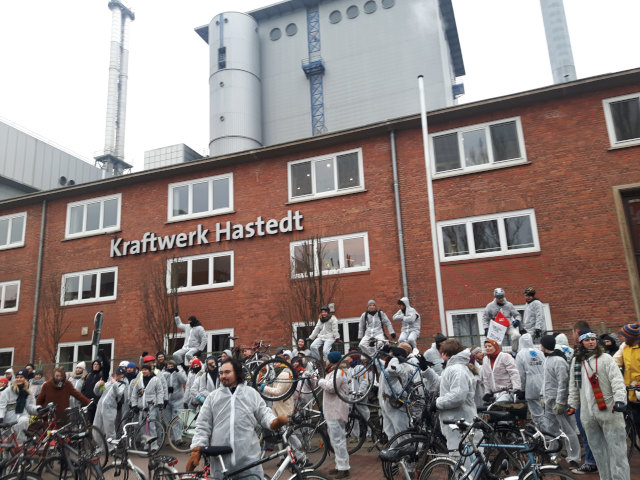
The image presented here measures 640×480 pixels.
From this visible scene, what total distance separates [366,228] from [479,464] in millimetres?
12570

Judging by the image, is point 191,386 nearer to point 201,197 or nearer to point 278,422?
point 278,422

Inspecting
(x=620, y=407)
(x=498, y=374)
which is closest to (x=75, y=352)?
(x=498, y=374)

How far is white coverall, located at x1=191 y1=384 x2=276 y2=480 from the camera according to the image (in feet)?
16.8

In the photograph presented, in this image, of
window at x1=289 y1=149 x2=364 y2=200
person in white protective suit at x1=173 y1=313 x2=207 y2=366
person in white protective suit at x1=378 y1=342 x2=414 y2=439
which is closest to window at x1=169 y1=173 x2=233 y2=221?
window at x1=289 y1=149 x2=364 y2=200

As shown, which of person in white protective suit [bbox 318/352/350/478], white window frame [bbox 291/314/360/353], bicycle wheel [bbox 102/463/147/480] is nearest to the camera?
bicycle wheel [bbox 102/463/147/480]

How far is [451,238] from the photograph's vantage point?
16.7 m

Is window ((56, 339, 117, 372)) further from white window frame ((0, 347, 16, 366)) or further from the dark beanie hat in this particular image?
the dark beanie hat

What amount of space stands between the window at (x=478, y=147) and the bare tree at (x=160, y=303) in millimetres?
10635

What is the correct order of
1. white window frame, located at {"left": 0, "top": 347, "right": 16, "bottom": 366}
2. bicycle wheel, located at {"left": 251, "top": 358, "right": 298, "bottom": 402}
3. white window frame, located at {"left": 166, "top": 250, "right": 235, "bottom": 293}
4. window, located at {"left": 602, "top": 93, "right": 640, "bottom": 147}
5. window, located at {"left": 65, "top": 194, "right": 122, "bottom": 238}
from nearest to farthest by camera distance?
bicycle wheel, located at {"left": 251, "top": 358, "right": 298, "bottom": 402} < window, located at {"left": 602, "top": 93, "right": 640, "bottom": 147} < white window frame, located at {"left": 166, "top": 250, "right": 235, "bottom": 293} < white window frame, located at {"left": 0, "top": 347, "right": 16, "bottom": 366} < window, located at {"left": 65, "top": 194, "right": 122, "bottom": 238}

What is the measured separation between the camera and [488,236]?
53.3 feet

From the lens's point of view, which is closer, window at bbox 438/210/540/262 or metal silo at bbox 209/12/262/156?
window at bbox 438/210/540/262

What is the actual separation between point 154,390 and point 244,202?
9.60 meters

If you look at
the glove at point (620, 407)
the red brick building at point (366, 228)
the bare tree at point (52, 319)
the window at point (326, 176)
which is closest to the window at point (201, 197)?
the red brick building at point (366, 228)

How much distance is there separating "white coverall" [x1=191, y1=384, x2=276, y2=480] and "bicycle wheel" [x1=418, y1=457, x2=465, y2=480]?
2025 mm
